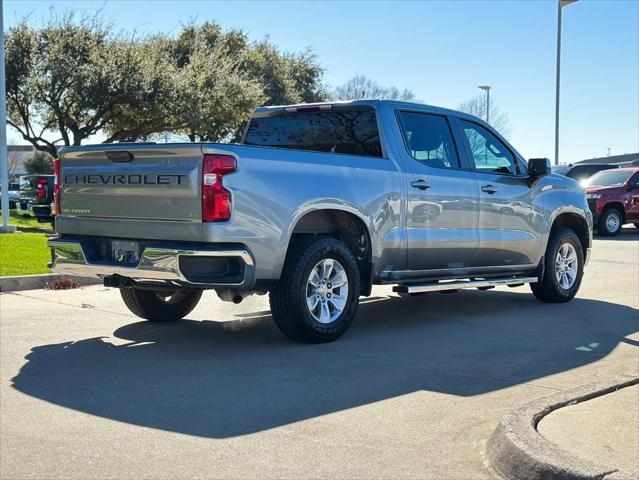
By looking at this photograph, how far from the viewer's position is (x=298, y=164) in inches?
250

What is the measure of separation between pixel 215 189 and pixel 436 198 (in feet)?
8.41

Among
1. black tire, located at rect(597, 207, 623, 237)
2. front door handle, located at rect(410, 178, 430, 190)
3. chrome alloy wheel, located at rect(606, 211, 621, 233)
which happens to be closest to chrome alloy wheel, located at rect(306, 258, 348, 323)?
front door handle, located at rect(410, 178, 430, 190)

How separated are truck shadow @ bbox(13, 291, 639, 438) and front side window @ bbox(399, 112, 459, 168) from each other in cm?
159

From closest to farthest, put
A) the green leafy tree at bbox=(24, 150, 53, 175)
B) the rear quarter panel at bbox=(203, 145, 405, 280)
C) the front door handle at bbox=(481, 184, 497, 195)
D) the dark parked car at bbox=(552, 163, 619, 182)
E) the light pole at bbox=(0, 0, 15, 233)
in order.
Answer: the rear quarter panel at bbox=(203, 145, 405, 280) < the front door handle at bbox=(481, 184, 497, 195) < the light pole at bbox=(0, 0, 15, 233) < the dark parked car at bbox=(552, 163, 619, 182) < the green leafy tree at bbox=(24, 150, 53, 175)

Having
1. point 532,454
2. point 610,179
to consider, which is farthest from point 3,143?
point 532,454

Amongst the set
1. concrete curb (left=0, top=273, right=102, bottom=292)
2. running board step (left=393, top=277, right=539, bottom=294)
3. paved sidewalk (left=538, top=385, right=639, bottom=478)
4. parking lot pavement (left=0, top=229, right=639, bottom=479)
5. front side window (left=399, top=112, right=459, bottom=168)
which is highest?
front side window (left=399, top=112, right=459, bottom=168)

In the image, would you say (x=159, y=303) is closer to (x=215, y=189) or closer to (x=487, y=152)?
(x=215, y=189)

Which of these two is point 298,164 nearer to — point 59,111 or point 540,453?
point 540,453

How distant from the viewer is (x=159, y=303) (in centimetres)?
764

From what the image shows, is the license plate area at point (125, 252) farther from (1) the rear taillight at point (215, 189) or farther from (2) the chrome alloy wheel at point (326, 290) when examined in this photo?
(2) the chrome alloy wheel at point (326, 290)

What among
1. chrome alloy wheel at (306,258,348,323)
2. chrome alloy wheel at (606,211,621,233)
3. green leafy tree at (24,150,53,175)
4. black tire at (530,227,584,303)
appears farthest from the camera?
green leafy tree at (24,150,53,175)

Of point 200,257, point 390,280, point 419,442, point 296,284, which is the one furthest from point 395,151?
point 419,442

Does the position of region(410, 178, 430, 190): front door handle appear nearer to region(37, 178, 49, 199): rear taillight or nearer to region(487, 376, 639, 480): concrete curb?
region(487, 376, 639, 480): concrete curb

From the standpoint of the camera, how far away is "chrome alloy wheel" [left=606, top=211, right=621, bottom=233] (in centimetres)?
2106
